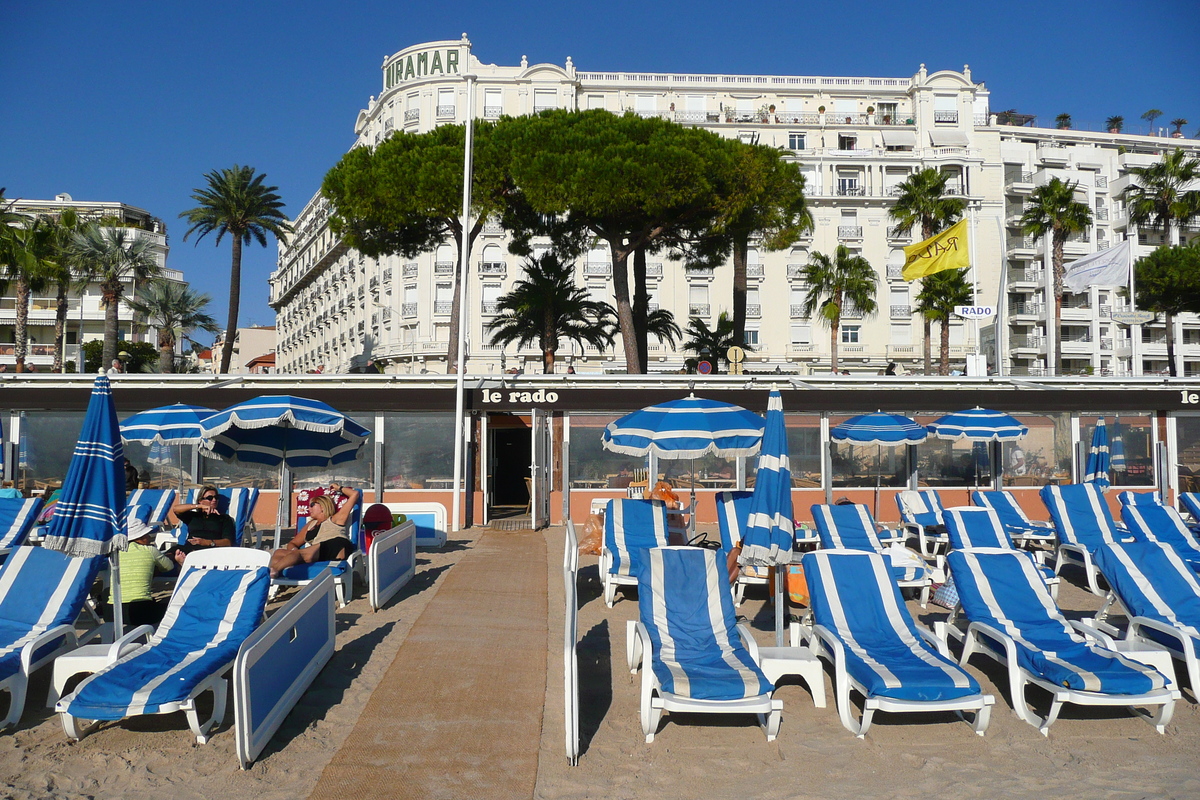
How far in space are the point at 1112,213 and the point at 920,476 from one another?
46.5 metres

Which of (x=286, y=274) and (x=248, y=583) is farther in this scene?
(x=286, y=274)

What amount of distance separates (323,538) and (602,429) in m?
7.49

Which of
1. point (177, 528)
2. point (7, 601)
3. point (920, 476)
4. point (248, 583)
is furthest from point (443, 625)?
point (920, 476)

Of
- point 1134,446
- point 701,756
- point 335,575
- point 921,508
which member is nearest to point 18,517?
point 335,575

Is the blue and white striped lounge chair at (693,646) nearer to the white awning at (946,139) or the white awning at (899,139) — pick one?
the white awning at (899,139)

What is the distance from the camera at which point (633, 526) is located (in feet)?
32.9

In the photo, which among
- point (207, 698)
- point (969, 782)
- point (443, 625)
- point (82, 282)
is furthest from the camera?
point (82, 282)

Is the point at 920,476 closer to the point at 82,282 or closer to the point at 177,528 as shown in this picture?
the point at 177,528

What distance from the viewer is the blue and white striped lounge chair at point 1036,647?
5348 mm

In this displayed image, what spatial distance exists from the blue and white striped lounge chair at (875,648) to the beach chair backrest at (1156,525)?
5.23 metres

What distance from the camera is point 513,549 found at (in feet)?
41.7

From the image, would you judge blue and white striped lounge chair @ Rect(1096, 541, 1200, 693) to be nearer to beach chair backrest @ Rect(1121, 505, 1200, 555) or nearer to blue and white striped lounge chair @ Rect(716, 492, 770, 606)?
beach chair backrest @ Rect(1121, 505, 1200, 555)

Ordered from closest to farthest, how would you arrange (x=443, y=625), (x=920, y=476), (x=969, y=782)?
(x=969, y=782) < (x=443, y=625) < (x=920, y=476)

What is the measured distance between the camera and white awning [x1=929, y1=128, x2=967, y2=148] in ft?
152
